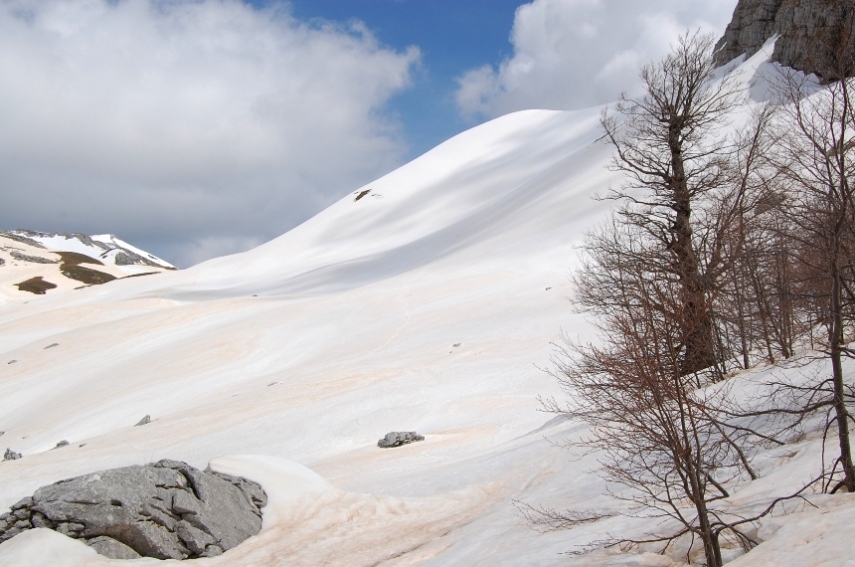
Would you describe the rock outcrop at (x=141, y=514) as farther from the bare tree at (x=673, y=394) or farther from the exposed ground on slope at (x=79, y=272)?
the exposed ground on slope at (x=79, y=272)

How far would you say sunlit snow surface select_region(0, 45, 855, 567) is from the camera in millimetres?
8578

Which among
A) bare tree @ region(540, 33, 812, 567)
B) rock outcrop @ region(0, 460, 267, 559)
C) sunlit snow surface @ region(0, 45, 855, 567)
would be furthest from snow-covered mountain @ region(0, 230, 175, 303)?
bare tree @ region(540, 33, 812, 567)

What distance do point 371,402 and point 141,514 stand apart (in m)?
10.4

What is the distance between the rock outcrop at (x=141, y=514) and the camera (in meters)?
9.03

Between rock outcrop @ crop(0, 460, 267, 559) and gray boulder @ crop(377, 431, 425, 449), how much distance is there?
535cm

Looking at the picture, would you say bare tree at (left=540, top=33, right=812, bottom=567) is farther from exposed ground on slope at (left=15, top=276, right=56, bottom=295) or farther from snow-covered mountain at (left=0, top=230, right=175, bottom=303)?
exposed ground on slope at (left=15, top=276, right=56, bottom=295)

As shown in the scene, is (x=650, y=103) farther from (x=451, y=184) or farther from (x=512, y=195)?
(x=451, y=184)

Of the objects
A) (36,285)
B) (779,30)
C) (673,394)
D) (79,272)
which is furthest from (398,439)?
(79,272)

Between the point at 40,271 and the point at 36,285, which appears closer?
the point at 36,285

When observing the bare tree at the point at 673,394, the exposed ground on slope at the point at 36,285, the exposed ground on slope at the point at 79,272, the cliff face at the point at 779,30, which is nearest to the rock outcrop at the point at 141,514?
the bare tree at the point at 673,394

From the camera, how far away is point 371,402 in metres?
19.5

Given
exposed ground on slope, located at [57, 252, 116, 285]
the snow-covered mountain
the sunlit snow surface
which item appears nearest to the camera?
the sunlit snow surface

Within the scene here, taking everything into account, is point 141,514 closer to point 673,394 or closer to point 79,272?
point 673,394

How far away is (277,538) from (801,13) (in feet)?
150
